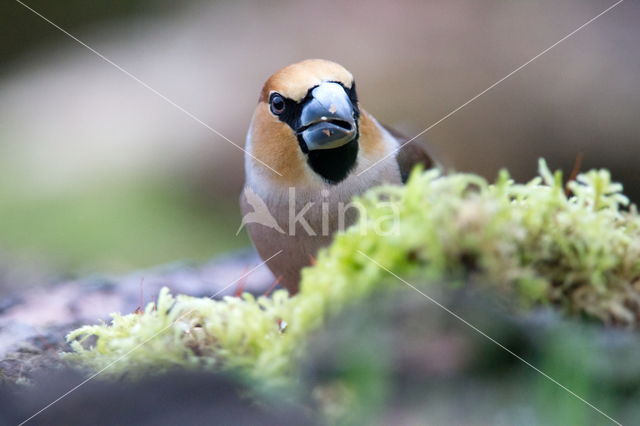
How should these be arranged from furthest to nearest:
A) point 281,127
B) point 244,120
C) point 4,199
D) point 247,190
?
1. point 4,199
2. point 244,120
3. point 247,190
4. point 281,127

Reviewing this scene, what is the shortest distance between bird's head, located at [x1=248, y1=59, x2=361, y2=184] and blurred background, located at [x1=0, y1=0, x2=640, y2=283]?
2.93 m

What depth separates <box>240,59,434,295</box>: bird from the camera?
2350mm

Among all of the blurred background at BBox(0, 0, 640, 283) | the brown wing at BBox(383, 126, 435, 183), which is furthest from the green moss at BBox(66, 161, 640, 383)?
the blurred background at BBox(0, 0, 640, 283)

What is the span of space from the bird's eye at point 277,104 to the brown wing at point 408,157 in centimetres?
51

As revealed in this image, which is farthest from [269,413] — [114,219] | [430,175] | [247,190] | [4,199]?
[4,199]

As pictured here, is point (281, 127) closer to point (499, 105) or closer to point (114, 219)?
point (499, 105)

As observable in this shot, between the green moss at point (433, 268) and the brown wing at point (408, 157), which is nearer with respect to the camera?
the green moss at point (433, 268)

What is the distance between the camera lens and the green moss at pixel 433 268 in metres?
1.17

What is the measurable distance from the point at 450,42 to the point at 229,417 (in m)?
5.57

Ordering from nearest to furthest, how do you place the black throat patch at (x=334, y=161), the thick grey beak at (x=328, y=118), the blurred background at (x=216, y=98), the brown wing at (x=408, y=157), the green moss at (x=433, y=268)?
the green moss at (x=433, y=268)
the thick grey beak at (x=328, y=118)
the black throat patch at (x=334, y=161)
the brown wing at (x=408, y=157)
the blurred background at (x=216, y=98)

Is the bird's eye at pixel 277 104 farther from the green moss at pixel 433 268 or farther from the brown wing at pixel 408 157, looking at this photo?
the green moss at pixel 433 268

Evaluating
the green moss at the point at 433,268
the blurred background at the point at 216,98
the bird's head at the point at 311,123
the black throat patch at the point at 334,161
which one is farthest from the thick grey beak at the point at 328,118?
the blurred background at the point at 216,98

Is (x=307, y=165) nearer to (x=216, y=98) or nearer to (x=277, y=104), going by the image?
(x=277, y=104)

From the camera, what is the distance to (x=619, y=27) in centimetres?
606
